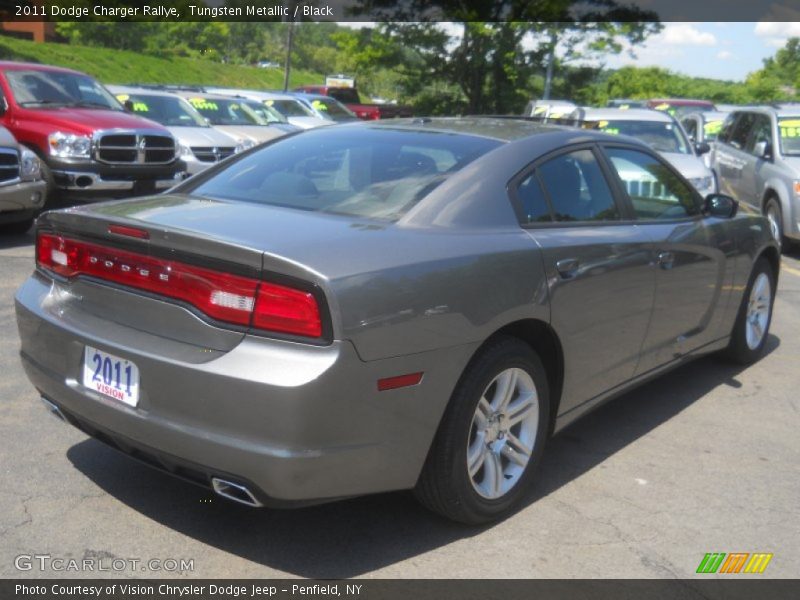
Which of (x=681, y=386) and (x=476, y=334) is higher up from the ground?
(x=476, y=334)

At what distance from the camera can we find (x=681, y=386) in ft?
19.4

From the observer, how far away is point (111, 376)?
135 inches

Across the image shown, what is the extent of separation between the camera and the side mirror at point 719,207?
18.2 ft

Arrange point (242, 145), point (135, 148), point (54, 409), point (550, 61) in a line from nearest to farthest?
point (54, 409), point (135, 148), point (242, 145), point (550, 61)

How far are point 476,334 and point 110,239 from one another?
139 cm

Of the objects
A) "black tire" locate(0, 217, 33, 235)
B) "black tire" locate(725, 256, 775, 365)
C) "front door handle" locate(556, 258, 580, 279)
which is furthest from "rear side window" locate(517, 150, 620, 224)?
"black tire" locate(0, 217, 33, 235)

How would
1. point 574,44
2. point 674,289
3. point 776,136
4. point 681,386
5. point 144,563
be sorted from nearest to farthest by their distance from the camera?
point 144,563 < point 674,289 < point 681,386 < point 776,136 < point 574,44

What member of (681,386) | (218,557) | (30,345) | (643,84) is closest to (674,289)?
(681,386)

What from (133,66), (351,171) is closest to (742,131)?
(351,171)

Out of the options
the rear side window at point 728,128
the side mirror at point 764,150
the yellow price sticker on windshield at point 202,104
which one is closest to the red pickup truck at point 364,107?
the yellow price sticker on windshield at point 202,104

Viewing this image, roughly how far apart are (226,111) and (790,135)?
9619 mm

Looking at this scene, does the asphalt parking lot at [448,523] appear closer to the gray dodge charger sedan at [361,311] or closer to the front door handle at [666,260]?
the gray dodge charger sedan at [361,311]

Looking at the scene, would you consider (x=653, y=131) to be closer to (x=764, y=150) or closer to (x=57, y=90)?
(x=764, y=150)

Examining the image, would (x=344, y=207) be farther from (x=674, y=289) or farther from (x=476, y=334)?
(x=674, y=289)
